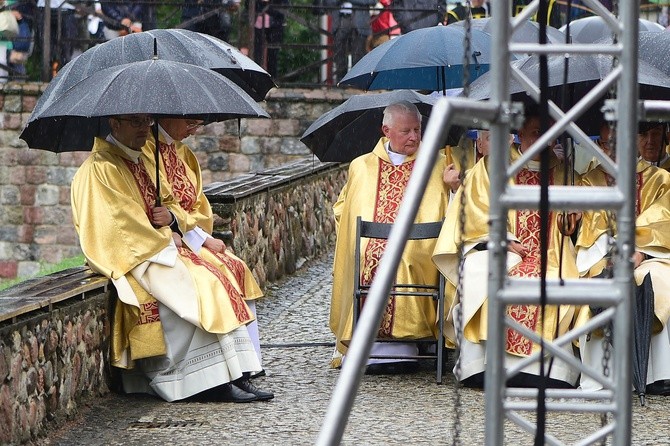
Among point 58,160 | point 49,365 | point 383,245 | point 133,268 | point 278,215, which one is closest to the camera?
point 49,365

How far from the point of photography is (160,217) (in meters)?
7.33

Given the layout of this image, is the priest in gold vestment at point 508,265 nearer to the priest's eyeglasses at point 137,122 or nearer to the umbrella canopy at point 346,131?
the umbrella canopy at point 346,131

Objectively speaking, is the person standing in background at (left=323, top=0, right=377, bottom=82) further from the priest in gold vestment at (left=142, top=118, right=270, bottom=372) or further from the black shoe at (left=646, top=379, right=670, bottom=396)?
the black shoe at (left=646, top=379, right=670, bottom=396)

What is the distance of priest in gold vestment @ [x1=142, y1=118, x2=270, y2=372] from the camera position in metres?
7.59

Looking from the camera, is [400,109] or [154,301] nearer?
[154,301]

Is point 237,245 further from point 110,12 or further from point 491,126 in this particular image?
point 110,12

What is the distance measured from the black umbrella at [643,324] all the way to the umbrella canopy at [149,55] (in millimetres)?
2621

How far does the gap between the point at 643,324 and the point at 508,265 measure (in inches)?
29.8

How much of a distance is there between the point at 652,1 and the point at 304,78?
4.66 meters

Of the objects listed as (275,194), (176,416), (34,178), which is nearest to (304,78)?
(34,178)

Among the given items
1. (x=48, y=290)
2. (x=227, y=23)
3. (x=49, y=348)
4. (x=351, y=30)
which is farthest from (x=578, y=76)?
(x=227, y=23)

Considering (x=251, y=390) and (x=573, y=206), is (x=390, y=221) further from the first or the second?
(x=573, y=206)

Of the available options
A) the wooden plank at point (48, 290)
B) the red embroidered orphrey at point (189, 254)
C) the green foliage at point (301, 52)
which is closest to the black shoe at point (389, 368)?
the red embroidered orphrey at point (189, 254)

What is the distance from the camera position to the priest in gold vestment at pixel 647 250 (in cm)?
730
